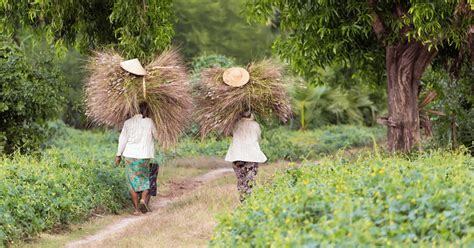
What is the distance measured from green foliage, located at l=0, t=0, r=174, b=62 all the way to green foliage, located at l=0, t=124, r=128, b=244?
6.13 feet

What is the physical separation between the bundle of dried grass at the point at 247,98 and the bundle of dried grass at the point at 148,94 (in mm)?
558

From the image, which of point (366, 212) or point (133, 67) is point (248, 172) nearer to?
point (133, 67)

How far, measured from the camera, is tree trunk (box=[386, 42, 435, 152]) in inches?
530

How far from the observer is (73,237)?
9.62 metres

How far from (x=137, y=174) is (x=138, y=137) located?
0.49m

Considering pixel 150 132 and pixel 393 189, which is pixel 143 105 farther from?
pixel 393 189

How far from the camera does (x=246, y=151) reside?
10.8m

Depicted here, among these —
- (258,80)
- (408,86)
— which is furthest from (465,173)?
(408,86)

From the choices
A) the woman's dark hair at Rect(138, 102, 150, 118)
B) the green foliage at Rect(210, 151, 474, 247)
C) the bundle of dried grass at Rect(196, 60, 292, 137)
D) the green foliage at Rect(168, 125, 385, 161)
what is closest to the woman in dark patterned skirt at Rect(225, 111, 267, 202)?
the bundle of dried grass at Rect(196, 60, 292, 137)

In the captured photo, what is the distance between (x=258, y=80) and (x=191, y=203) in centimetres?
189

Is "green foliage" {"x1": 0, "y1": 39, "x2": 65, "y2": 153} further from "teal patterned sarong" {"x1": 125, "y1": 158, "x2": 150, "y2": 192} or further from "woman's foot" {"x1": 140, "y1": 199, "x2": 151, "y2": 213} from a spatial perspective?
"woman's foot" {"x1": 140, "y1": 199, "x2": 151, "y2": 213}

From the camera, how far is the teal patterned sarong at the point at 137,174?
1145cm

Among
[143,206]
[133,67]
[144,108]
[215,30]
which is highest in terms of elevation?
[215,30]

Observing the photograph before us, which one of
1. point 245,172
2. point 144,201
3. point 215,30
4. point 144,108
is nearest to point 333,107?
point 215,30
